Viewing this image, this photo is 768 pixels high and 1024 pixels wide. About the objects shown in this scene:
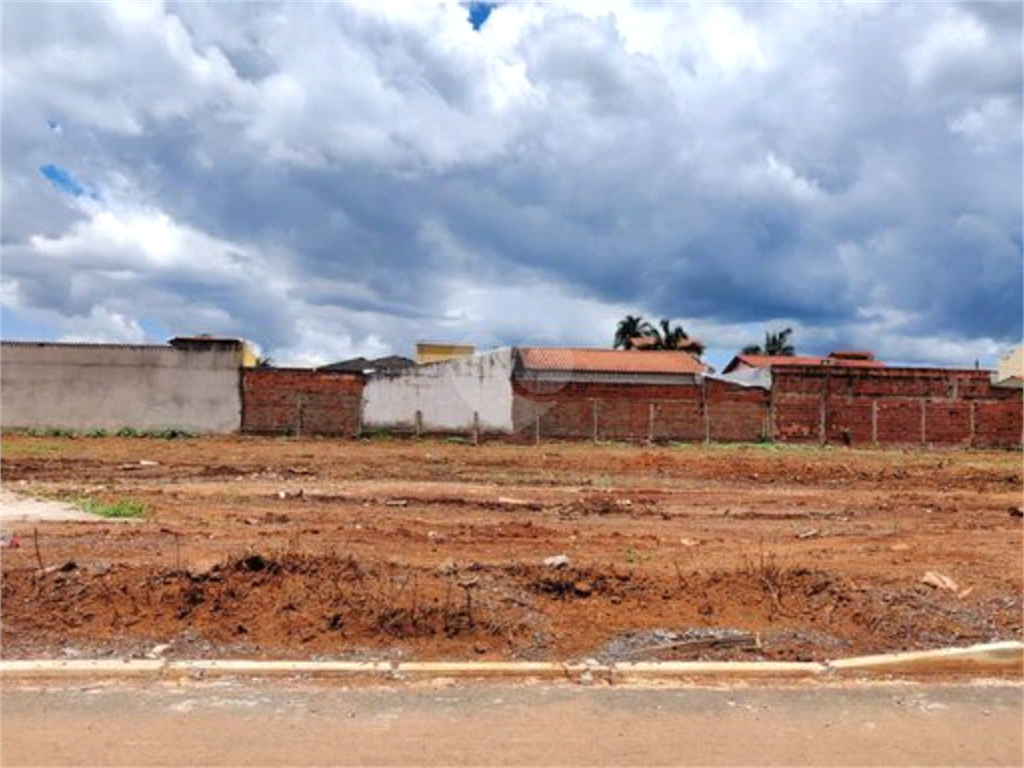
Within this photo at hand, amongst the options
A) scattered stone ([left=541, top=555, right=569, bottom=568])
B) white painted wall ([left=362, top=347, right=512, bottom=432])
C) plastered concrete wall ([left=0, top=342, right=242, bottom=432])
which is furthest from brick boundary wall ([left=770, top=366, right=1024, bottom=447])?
scattered stone ([left=541, top=555, right=569, bottom=568])

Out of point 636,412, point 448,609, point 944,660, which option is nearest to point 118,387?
point 636,412

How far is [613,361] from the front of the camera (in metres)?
42.9

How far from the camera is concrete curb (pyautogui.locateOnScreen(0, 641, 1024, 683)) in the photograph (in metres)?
5.50

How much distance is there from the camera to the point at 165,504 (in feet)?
43.1

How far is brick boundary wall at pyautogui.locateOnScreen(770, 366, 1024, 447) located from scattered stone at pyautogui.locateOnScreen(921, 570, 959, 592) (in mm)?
25647

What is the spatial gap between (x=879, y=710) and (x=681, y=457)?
19124 mm

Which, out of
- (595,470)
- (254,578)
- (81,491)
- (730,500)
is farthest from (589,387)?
(254,578)

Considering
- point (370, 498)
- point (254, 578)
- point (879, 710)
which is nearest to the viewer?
point (879, 710)

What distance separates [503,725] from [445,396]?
87.5 feet

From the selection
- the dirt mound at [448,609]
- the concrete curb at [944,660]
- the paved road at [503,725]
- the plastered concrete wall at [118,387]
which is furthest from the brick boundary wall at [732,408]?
the paved road at [503,725]

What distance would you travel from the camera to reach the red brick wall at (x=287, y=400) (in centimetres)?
3078

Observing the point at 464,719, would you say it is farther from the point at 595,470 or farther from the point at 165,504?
the point at 595,470

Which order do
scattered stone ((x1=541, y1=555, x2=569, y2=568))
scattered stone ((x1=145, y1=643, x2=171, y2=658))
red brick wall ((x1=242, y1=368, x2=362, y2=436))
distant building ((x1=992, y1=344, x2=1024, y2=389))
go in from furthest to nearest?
distant building ((x1=992, y1=344, x2=1024, y2=389)) → red brick wall ((x1=242, y1=368, x2=362, y2=436)) → scattered stone ((x1=541, y1=555, x2=569, y2=568)) → scattered stone ((x1=145, y1=643, x2=171, y2=658))

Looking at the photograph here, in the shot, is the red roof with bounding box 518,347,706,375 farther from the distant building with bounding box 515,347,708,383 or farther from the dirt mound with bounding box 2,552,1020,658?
the dirt mound with bounding box 2,552,1020,658
